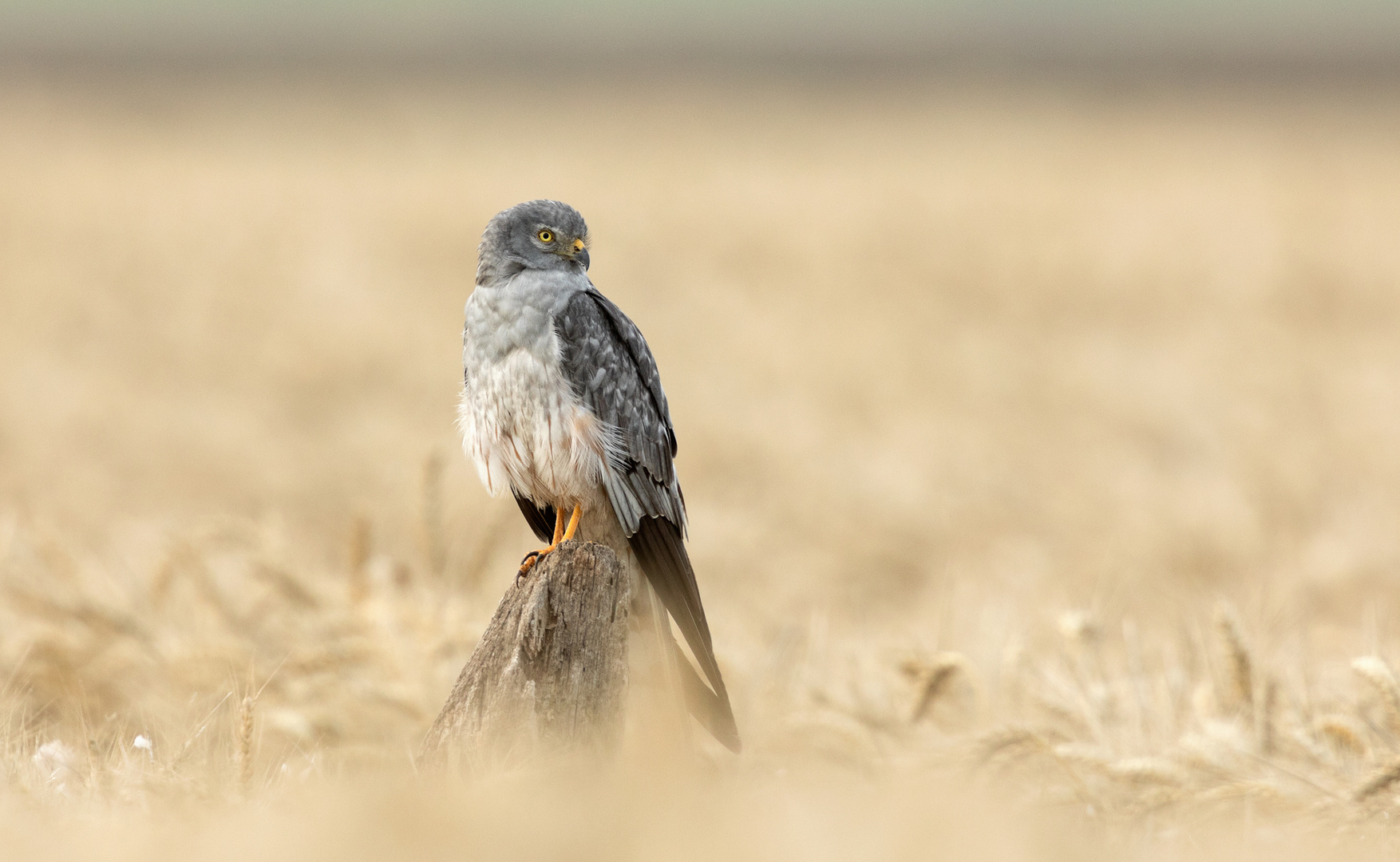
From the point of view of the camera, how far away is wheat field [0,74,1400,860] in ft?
10.8

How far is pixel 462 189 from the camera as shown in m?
18.7

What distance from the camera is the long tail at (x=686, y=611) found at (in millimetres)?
3719

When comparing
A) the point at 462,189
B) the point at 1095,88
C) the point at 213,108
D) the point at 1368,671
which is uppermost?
the point at 1095,88

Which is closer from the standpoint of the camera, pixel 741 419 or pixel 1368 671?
pixel 1368 671

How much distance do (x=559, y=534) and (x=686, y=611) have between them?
0.80 meters

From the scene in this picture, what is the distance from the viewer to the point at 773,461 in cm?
1241

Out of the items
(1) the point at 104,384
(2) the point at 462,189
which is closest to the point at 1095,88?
(2) the point at 462,189

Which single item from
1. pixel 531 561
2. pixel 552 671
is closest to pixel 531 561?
pixel 531 561

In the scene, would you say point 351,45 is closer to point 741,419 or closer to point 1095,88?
point 1095,88

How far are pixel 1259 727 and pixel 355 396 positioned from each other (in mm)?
11542

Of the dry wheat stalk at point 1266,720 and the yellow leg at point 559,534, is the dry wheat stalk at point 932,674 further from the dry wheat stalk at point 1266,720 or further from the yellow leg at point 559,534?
the yellow leg at point 559,534

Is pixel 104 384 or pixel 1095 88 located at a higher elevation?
pixel 1095 88

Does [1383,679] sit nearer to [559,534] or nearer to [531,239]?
[559,534]

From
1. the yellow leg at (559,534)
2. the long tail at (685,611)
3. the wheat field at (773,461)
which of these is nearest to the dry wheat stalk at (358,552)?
the wheat field at (773,461)
